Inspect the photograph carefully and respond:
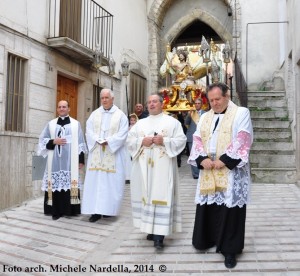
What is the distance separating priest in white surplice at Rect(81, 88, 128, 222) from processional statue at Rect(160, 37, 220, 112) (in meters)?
4.40

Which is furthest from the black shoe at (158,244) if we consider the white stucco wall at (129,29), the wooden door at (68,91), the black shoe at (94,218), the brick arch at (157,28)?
the brick arch at (157,28)

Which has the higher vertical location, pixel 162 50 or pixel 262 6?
pixel 262 6

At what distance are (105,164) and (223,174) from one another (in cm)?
203

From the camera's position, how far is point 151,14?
13.5 m

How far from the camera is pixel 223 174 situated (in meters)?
3.72

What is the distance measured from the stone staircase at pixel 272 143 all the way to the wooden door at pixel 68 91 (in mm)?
4228

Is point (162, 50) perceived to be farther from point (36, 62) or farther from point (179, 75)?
point (36, 62)

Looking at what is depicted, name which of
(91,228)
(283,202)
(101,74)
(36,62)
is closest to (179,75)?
(101,74)

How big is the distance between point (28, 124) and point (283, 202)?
15.1 ft

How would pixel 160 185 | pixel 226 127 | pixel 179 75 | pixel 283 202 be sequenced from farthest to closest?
pixel 179 75
pixel 283 202
pixel 160 185
pixel 226 127

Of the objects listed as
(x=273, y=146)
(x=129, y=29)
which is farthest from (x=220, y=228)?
(x=129, y=29)

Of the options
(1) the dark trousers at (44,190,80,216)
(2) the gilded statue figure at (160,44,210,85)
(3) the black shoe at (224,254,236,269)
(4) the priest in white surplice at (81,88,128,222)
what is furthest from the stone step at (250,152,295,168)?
(3) the black shoe at (224,254,236,269)

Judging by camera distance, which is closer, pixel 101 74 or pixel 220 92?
pixel 220 92

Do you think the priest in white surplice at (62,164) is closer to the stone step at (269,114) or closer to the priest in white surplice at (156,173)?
the priest in white surplice at (156,173)
